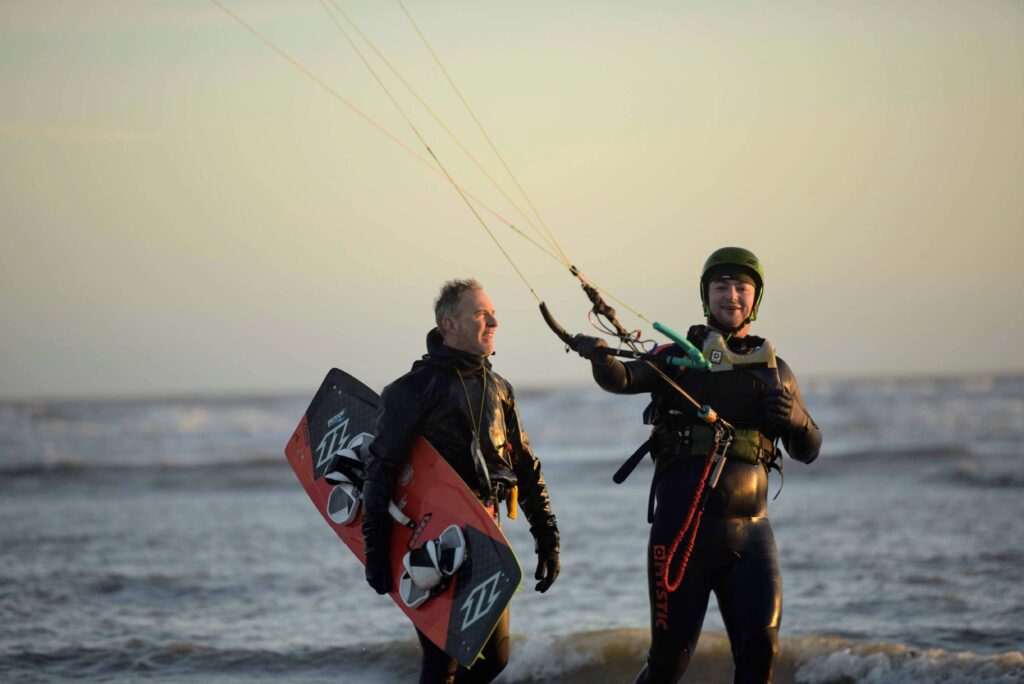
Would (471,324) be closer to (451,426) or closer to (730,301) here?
(451,426)

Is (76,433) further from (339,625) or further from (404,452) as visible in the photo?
(404,452)

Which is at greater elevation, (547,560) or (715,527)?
(715,527)

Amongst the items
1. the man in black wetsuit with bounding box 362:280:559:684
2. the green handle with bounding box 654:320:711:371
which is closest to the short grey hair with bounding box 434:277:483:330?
the man in black wetsuit with bounding box 362:280:559:684

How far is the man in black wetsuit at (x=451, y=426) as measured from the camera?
476cm

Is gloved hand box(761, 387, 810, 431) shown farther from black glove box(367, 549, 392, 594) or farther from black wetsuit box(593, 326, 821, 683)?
black glove box(367, 549, 392, 594)

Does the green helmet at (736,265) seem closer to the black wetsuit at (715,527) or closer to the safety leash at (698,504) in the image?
the black wetsuit at (715,527)

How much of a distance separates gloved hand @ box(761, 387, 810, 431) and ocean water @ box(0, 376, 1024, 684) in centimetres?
291

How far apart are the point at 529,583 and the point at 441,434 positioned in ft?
17.4

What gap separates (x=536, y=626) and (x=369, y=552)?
3.88 m

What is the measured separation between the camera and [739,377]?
483 centimetres

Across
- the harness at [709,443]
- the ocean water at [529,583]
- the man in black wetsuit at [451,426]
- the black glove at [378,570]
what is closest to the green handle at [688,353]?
the harness at [709,443]

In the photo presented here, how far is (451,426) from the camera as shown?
15.8 feet

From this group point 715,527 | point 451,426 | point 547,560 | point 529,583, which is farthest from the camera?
point 529,583

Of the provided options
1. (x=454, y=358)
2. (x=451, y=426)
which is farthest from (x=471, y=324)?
(x=451, y=426)
